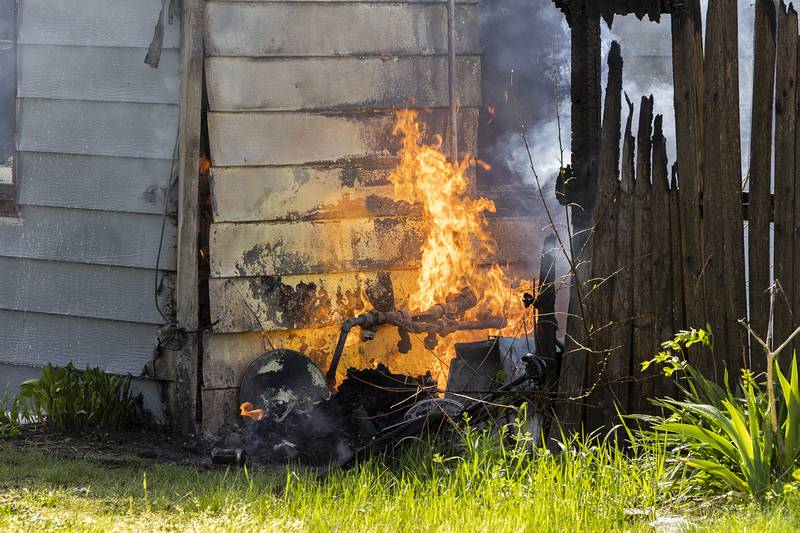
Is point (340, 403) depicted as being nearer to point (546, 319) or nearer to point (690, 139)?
point (546, 319)

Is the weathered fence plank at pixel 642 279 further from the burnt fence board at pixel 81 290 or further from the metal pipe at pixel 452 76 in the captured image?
the burnt fence board at pixel 81 290

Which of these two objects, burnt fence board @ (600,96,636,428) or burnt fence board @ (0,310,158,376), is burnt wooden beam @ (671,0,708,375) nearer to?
burnt fence board @ (600,96,636,428)

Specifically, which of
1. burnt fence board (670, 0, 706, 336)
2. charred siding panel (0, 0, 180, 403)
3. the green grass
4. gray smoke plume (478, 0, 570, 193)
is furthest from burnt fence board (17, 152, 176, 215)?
burnt fence board (670, 0, 706, 336)

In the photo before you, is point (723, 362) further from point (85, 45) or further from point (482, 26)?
point (85, 45)

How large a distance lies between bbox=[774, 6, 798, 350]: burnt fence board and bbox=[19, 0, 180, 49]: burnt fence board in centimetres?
439

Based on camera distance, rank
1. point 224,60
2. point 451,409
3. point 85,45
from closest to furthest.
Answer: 1. point 451,409
2. point 224,60
3. point 85,45

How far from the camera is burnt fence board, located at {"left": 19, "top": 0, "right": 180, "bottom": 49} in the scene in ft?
25.2

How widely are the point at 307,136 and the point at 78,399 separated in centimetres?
248

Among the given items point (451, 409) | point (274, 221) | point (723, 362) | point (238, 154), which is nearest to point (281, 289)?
point (274, 221)

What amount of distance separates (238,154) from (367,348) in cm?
171

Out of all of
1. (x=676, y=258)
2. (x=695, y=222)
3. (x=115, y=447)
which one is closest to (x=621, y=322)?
(x=676, y=258)

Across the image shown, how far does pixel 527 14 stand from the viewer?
25.7 ft

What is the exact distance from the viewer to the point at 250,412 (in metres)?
7.28

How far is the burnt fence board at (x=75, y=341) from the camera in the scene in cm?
780
